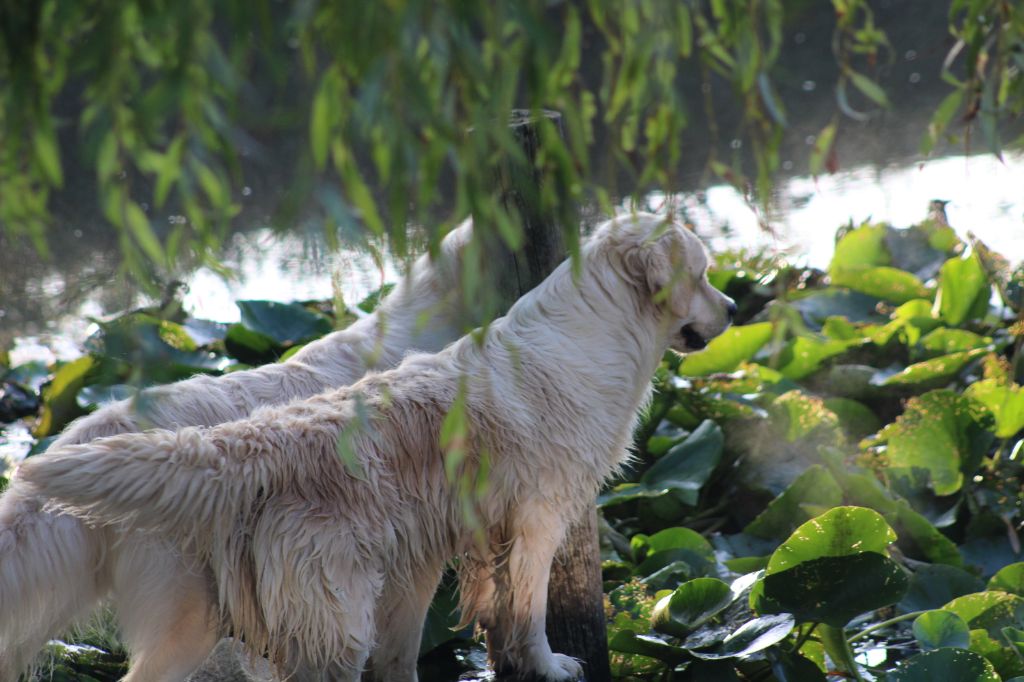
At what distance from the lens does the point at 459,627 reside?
366cm

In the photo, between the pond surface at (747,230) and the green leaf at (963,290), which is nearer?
the green leaf at (963,290)

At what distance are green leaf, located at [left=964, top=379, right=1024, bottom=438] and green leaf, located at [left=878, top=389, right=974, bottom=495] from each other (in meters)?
0.14

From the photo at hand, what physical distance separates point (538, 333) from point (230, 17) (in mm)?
2077

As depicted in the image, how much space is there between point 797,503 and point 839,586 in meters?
1.32

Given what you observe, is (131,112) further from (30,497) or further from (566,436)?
(566,436)

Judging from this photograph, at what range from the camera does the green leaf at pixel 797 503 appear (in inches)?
184

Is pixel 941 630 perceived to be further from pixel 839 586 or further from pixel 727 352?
pixel 727 352

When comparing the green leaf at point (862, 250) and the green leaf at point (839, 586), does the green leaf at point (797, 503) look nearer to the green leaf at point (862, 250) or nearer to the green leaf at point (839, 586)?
the green leaf at point (839, 586)

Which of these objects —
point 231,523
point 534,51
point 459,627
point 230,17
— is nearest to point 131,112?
point 230,17

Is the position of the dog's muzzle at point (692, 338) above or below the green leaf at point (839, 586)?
above

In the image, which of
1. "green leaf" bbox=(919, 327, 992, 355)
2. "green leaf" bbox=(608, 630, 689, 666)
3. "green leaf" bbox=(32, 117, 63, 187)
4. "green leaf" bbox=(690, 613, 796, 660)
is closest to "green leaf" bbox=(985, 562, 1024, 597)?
"green leaf" bbox=(690, 613, 796, 660)

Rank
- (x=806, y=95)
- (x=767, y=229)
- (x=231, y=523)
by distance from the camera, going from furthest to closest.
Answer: (x=806, y=95), (x=231, y=523), (x=767, y=229)

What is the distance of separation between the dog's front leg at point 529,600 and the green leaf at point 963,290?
12.5ft

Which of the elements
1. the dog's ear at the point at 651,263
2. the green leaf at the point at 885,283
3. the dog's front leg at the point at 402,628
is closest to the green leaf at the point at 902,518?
the dog's ear at the point at 651,263
